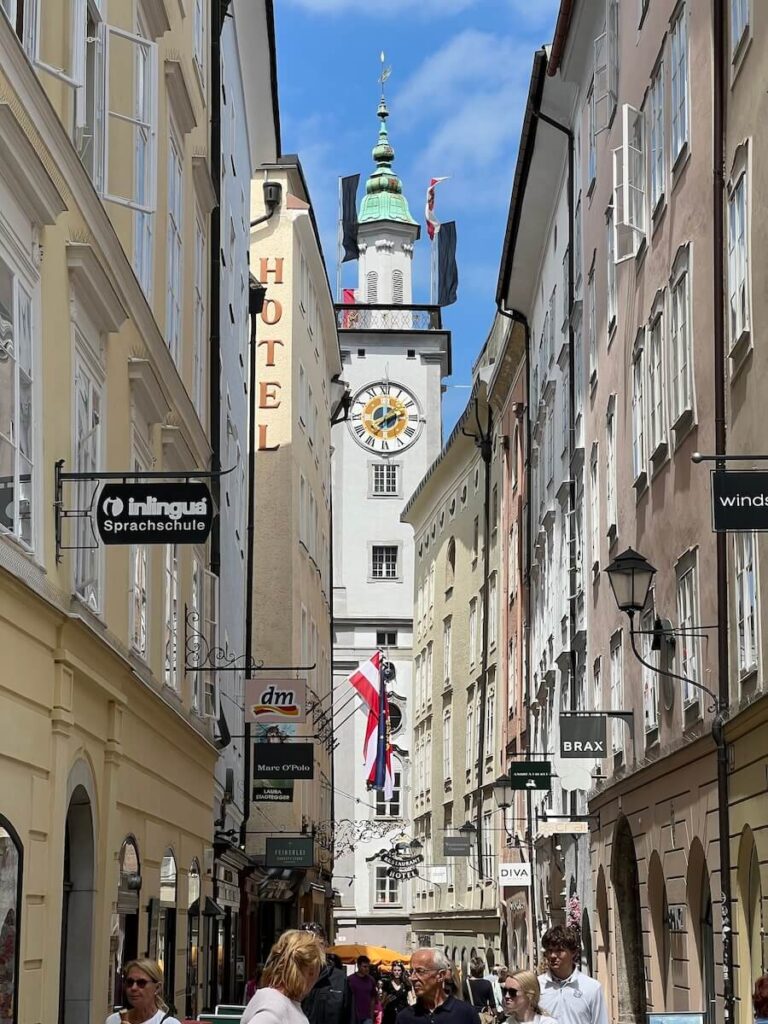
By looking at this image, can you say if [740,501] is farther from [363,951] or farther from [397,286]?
[397,286]

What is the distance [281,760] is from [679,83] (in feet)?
39.6

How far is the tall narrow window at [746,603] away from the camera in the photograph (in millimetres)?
16434

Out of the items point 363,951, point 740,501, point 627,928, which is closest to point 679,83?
point 740,501

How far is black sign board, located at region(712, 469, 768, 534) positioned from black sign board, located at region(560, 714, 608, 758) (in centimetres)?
1317

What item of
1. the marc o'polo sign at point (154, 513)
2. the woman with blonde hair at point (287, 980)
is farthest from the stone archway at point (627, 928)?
the woman with blonde hair at point (287, 980)

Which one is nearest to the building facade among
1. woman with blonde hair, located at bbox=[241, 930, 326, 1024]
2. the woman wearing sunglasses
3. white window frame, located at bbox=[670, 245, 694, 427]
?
white window frame, located at bbox=[670, 245, 694, 427]

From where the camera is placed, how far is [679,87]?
21.6m

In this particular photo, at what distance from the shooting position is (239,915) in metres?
34.2

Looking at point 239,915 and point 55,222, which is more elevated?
point 55,222

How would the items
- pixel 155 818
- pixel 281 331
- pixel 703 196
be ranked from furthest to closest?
1. pixel 281 331
2. pixel 703 196
3. pixel 155 818

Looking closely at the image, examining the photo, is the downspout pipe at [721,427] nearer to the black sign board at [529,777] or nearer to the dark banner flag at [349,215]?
the black sign board at [529,777]

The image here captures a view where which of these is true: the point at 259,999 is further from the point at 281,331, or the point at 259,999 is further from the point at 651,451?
the point at 281,331

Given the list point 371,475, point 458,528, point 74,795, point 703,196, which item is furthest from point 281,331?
point 371,475

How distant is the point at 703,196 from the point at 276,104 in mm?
19896
